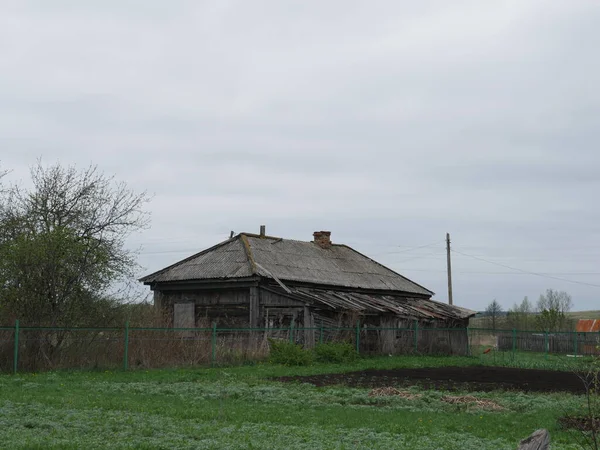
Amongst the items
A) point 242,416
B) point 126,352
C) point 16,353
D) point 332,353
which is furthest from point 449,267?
point 242,416

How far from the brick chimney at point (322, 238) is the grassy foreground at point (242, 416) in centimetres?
2325

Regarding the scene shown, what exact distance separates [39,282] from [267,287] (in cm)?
1198

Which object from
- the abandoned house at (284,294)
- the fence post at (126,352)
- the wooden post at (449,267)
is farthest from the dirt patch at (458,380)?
the wooden post at (449,267)

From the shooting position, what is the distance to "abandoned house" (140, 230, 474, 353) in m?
33.9

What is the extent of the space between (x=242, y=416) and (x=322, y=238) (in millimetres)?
31026

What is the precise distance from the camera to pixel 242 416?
548 inches

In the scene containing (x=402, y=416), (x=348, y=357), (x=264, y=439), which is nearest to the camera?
(x=264, y=439)

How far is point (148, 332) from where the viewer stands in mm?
26188

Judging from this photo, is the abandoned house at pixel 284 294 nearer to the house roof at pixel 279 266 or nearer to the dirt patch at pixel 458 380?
the house roof at pixel 279 266

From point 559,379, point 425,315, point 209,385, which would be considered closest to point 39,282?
point 209,385

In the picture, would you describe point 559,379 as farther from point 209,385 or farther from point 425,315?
point 425,315

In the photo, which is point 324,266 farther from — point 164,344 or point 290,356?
point 164,344

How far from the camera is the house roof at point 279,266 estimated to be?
35500mm

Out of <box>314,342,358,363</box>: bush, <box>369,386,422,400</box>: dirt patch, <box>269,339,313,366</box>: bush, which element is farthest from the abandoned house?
<box>369,386,422,400</box>: dirt patch
